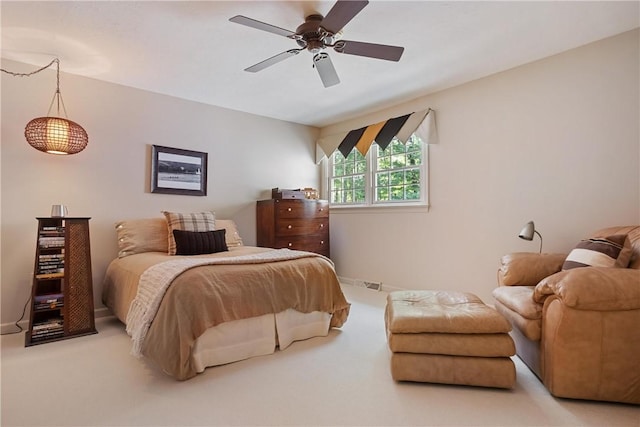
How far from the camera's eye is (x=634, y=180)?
251 centimetres

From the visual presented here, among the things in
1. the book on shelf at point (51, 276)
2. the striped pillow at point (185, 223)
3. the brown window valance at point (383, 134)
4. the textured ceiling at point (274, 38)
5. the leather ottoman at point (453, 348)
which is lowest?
the leather ottoman at point (453, 348)

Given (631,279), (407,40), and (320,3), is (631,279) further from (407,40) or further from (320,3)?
(320,3)

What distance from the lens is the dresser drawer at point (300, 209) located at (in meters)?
4.23

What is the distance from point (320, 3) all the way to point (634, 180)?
108 inches

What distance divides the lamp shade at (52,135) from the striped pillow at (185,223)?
1.01 metres

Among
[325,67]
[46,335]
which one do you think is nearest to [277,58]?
[325,67]

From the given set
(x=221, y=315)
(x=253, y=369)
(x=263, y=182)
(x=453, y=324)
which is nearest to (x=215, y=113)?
(x=263, y=182)

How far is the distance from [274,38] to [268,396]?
2559 mm

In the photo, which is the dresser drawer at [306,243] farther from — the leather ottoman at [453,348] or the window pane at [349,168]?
the leather ottoman at [453,348]

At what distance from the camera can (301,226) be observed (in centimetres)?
439

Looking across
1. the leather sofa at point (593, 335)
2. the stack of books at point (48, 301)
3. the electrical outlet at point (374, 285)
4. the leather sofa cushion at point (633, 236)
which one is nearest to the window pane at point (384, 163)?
the electrical outlet at point (374, 285)

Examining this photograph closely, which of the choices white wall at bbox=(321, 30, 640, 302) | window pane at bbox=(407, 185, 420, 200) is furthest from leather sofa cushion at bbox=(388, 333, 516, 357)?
window pane at bbox=(407, 185, 420, 200)

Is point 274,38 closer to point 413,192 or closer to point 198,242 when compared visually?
point 198,242

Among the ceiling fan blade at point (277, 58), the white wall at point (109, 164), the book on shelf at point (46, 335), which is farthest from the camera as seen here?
the white wall at point (109, 164)
